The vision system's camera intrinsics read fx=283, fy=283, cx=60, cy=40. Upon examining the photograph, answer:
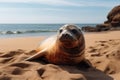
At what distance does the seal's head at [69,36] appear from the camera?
4984 millimetres

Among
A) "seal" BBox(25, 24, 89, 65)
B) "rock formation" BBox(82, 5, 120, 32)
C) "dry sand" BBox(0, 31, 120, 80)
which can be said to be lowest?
"rock formation" BBox(82, 5, 120, 32)

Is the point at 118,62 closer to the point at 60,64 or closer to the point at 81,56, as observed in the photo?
the point at 81,56

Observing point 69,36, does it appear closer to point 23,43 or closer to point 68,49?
point 68,49

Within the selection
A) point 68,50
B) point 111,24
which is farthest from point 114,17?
point 68,50

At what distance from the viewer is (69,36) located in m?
4.98

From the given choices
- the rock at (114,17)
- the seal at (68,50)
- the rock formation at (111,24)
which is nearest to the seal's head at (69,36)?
the seal at (68,50)

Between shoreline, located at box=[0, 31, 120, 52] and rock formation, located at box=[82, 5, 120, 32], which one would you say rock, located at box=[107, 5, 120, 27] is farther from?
shoreline, located at box=[0, 31, 120, 52]

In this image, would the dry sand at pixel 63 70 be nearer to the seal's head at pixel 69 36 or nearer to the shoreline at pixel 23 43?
the seal's head at pixel 69 36

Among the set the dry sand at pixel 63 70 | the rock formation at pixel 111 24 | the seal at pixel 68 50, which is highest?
the seal at pixel 68 50

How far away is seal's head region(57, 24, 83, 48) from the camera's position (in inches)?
196

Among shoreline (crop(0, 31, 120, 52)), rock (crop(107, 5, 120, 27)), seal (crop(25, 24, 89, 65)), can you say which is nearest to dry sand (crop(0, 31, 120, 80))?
seal (crop(25, 24, 89, 65))

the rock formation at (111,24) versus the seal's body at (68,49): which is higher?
the seal's body at (68,49)

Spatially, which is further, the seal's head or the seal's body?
the seal's body

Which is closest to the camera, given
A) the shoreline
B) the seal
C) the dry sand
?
the dry sand
